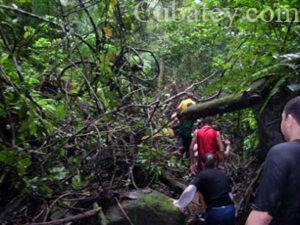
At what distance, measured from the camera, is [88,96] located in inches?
262

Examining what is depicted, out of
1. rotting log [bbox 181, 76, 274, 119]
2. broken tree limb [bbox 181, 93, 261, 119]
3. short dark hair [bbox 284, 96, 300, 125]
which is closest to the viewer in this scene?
short dark hair [bbox 284, 96, 300, 125]

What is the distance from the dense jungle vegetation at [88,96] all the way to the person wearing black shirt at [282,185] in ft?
5.57

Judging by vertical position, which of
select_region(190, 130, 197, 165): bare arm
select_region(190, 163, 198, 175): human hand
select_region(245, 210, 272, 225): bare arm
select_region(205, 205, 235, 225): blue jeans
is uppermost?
select_region(245, 210, 272, 225): bare arm

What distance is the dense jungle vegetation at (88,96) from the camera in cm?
496

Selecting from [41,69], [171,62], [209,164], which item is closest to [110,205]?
[209,164]

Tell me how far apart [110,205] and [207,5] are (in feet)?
18.7

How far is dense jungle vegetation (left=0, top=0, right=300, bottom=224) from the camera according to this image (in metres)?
4.96

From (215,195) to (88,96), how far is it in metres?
2.32

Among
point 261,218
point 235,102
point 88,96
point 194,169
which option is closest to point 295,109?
point 261,218

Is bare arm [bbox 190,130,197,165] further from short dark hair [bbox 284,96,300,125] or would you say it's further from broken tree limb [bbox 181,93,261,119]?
short dark hair [bbox 284,96,300,125]

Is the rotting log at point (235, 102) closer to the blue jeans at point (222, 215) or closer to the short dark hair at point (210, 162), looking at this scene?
the short dark hair at point (210, 162)

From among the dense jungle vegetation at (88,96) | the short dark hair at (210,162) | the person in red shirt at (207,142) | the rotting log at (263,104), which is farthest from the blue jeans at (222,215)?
the person in red shirt at (207,142)

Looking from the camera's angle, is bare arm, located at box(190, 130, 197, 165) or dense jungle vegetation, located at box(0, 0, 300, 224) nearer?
dense jungle vegetation, located at box(0, 0, 300, 224)

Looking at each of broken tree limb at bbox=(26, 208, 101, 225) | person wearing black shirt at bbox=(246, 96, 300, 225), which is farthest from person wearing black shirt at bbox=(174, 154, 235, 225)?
person wearing black shirt at bbox=(246, 96, 300, 225)
